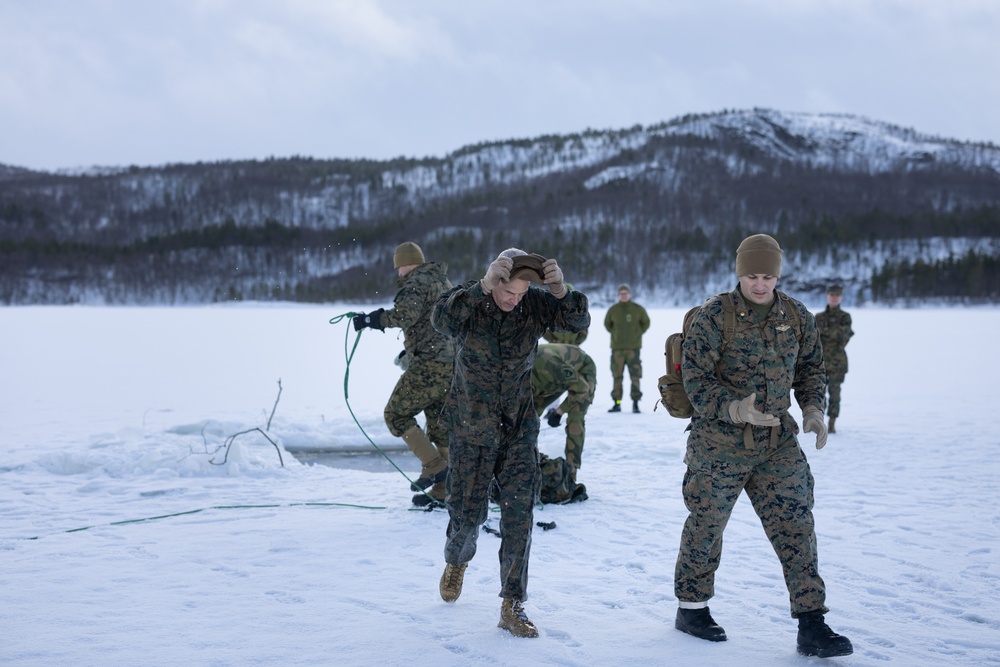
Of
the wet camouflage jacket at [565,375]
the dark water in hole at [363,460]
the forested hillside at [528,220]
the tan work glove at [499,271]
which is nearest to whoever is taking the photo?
the tan work glove at [499,271]

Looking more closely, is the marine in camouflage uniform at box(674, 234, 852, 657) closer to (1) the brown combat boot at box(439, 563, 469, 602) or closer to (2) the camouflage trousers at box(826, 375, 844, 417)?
(1) the brown combat boot at box(439, 563, 469, 602)

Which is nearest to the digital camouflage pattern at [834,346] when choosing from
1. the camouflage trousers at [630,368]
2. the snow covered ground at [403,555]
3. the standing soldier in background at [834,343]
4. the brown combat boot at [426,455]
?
the standing soldier in background at [834,343]

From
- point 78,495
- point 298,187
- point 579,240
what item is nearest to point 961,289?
point 579,240

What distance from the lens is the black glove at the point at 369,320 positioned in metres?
5.30

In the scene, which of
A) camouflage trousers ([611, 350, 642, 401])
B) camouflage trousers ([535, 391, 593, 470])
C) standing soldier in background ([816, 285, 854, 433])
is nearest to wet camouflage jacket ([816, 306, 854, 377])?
standing soldier in background ([816, 285, 854, 433])

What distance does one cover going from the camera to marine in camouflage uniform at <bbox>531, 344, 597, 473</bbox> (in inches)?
238

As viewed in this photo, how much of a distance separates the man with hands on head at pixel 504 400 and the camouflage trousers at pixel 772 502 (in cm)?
75

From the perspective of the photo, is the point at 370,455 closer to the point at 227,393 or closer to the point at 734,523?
the point at 734,523

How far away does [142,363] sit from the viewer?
1931cm

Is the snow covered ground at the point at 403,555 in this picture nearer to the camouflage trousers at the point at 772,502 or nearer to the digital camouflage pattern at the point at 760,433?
the camouflage trousers at the point at 772,502

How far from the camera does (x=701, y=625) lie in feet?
11.5

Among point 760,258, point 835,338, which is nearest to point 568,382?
point 760,258

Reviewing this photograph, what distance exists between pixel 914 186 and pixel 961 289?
7496 cm

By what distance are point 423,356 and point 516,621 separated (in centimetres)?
261
